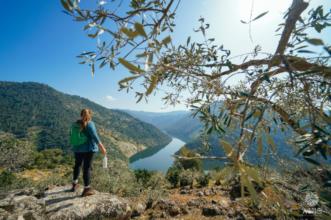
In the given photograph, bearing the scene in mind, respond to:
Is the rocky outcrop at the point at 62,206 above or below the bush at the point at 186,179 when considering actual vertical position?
above

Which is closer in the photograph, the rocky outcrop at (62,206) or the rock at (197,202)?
the rocky outcrop at (62,206)

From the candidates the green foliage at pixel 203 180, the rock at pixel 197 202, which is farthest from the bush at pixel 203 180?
the rock at pixel 197 202

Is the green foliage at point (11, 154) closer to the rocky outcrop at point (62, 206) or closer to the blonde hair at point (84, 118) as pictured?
the rocky outcrop at point (62, 206)

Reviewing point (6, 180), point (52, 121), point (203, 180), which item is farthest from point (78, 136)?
point (52, 121)

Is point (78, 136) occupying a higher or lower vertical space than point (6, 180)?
higher

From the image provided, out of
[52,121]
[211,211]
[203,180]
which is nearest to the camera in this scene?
[211,211]

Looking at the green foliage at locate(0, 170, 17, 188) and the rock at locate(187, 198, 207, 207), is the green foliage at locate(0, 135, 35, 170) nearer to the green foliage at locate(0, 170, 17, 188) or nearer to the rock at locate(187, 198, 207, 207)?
the green foliage at locate(0, 170, 17, 188)

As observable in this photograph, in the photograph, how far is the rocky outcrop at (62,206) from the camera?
166 inches

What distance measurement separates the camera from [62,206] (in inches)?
181

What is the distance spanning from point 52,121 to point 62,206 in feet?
388

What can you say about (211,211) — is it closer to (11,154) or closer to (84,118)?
(84,118)

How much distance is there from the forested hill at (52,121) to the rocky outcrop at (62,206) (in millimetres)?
87089

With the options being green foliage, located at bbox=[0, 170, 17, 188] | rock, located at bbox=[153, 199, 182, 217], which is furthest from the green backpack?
green foliage, located at bbox=[0, 170, 17, 188]

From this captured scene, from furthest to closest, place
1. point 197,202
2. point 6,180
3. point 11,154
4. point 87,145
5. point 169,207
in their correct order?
1. point 11,154
2. point 6,180
3. point 197,202
4. point 169,207
5. point 87,145
